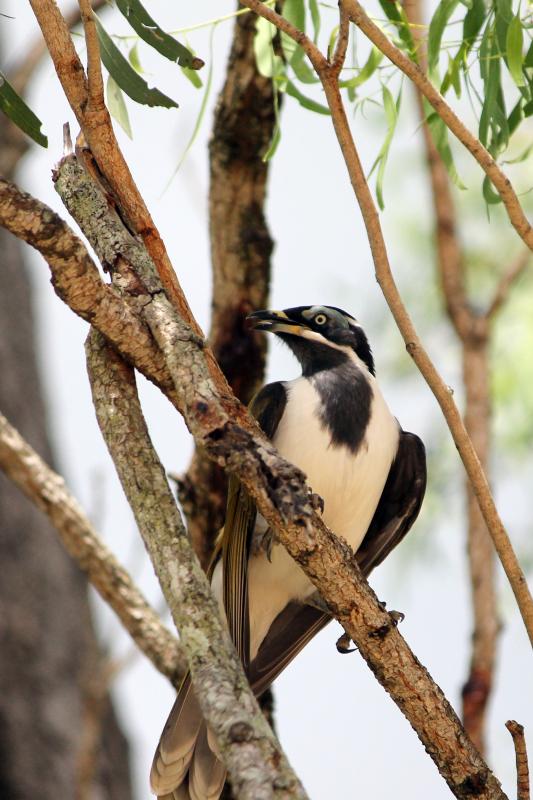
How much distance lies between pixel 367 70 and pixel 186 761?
230cm

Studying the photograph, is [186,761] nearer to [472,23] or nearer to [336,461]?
[336,461]

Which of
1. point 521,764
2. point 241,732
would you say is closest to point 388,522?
point 521,764

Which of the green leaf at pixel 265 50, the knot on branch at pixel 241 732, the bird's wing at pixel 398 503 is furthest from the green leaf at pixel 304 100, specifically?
the knot on branch at pixel 241 732

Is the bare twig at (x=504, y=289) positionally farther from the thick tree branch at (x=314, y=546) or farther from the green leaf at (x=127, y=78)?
the thick tree branch at (x=314, y=546)

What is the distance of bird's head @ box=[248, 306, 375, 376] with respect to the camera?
15.2 ft

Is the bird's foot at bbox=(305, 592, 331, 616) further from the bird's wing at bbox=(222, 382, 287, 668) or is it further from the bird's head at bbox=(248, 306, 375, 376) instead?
the bird's head at bbox=(248, 306, 375, 376)

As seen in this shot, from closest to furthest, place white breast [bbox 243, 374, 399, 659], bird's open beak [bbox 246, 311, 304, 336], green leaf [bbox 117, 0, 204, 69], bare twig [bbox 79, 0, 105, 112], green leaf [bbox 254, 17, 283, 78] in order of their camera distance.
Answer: bare twig [bbox 79, 0, 105, 112] → green leaf [bbox 117, 0, 204, 69] → green leaf [bbox 254, 17, 283, 78] → white breast [bbox 243, 374, 399, 659] → bird's open beak [bbox 246, 311, 304, 336]

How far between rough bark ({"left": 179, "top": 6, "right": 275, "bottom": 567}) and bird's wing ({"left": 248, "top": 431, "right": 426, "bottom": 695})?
60 centimetres

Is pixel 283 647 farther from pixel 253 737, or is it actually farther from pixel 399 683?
pixel 253 737

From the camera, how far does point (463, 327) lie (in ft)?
19.6

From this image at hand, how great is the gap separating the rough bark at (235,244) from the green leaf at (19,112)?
150 centimetres

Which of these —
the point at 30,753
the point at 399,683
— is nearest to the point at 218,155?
the point at 399,683

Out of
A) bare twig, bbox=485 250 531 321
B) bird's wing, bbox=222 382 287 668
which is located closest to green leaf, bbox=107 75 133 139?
bird's wing, bbox=222 382 287 668

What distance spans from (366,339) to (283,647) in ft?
4.33
